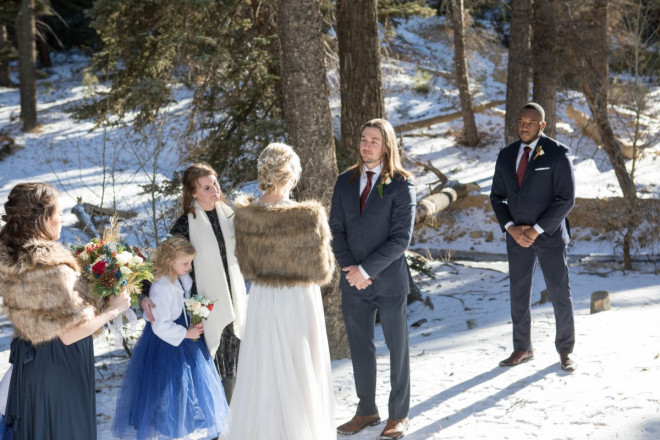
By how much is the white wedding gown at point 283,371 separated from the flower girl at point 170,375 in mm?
342

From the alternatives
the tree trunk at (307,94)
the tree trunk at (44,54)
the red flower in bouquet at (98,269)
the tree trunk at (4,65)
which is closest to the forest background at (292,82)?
the tree trunk at (307,94)

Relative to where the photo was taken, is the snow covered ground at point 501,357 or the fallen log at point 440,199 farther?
the fallen log at point 440,199

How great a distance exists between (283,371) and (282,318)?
342mm

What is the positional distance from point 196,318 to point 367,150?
171 centimetres

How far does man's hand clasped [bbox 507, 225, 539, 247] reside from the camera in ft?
20.1

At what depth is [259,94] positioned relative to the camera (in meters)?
10.5

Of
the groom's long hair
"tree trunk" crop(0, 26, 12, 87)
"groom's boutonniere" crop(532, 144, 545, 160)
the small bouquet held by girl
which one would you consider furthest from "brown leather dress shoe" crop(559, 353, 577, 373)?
"tree trunk" crop(0, 26, 12, 87)

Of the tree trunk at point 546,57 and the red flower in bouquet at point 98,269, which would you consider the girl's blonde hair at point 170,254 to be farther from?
the tree trunk at point 546,57

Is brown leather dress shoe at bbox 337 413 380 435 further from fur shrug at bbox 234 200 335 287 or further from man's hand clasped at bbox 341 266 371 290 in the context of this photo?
fur shrug at bbox 234 200 335 287

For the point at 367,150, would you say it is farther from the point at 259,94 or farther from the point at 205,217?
the point at 259,94

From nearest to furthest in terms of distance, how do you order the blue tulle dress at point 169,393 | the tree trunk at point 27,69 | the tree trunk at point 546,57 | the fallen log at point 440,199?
the blue tulle dress at point 169,393, the fallen log at point 440,199, the tree trunk at point 546,57, the tree trunk at point 27,69

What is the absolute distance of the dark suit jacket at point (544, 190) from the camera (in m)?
6.12

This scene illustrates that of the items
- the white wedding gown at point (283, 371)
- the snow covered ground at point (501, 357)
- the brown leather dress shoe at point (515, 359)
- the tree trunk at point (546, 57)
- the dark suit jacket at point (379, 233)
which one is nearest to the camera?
the white wedding gown at point (283, 371)

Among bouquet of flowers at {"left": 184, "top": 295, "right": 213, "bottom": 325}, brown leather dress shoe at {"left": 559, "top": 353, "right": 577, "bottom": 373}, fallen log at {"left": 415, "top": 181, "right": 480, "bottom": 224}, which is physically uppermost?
bouquet of flowers at {"left": 184, "top": 295, "right": 213, "bottom": 325}
